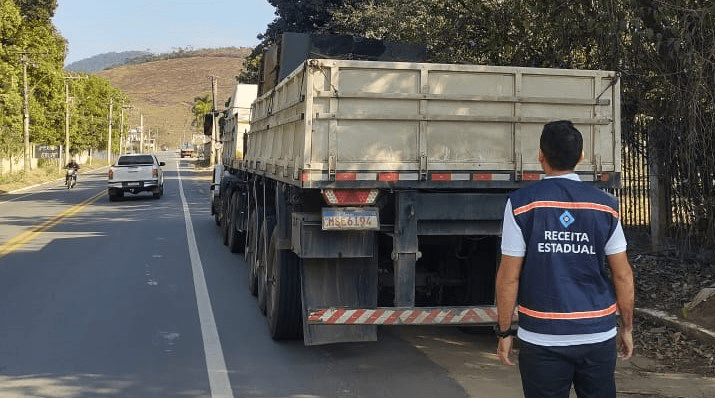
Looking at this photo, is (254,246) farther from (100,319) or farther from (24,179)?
(24,179)

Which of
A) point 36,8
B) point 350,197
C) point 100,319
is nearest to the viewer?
point 350,197

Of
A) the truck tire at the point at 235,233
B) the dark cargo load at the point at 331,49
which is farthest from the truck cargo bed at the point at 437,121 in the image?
the truck tire at the point at 235,233

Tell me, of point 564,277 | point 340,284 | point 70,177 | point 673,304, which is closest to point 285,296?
point 340,284

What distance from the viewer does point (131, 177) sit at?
1069 inches

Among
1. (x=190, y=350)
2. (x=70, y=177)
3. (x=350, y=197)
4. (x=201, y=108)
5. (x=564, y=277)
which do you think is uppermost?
(x=201, y=108)

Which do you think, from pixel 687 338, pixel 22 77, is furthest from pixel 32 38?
pixel 687 338

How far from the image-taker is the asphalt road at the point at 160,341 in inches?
230

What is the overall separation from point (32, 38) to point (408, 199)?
44570mm

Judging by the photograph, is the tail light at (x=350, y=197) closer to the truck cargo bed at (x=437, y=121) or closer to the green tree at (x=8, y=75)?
the truck cargo bed at (x=437, y=121)

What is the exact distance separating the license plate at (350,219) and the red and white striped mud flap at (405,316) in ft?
2.18

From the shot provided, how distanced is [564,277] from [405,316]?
2.71 metres

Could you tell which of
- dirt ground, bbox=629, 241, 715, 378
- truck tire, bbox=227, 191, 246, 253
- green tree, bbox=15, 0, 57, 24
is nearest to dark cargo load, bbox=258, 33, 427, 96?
truck tire, bbox=227, 191, 246, 253

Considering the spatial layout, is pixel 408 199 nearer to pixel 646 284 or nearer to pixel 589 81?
pixel 589 81

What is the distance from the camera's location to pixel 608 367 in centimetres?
325
